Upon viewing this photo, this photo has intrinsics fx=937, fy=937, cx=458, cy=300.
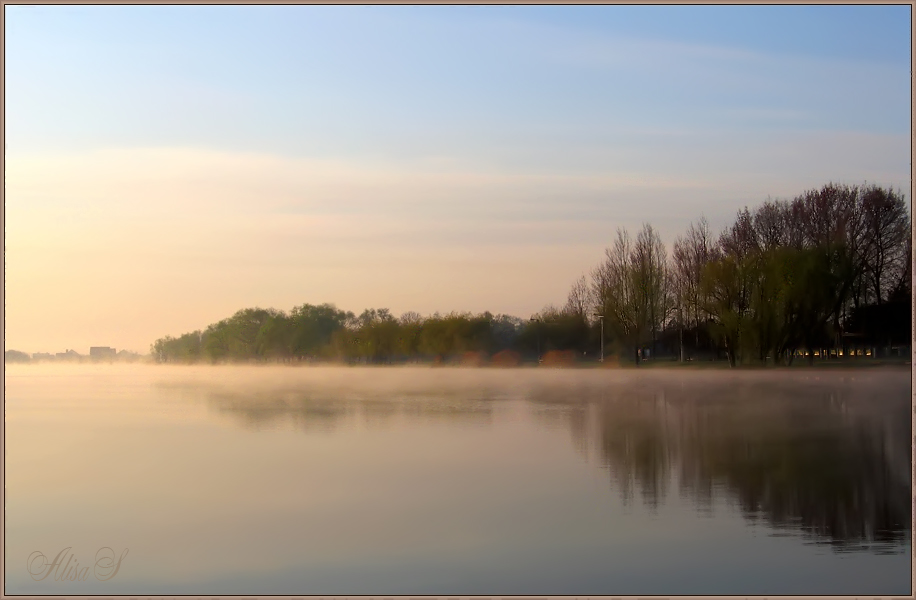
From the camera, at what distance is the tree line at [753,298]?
47.9 m

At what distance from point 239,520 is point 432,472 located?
379 cm

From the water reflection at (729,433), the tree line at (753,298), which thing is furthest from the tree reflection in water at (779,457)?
the tree line at (753,298)

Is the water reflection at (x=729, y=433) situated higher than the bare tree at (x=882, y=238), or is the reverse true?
the bare tree at (x=882, y=238)

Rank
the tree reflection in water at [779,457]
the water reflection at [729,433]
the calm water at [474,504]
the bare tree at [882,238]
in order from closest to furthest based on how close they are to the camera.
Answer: the calm water at [474,504], the tree reflection in water at [779,457], the water reflection at [729,433], the bare tree at [882,238]

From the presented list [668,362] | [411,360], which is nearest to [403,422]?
[668,362]

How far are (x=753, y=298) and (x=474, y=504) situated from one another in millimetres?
40843

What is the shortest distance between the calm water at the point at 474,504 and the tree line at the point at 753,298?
1047 inches

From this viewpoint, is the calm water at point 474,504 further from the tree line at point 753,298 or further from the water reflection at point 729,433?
the tree line at point 753,298

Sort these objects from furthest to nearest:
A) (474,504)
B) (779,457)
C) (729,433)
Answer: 1. (729,433)
2. (779,457)
3. (474,504)

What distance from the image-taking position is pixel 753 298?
163ft

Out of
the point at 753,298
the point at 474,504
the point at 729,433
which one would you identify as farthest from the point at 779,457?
the point at 753,298

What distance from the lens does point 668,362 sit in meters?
62.9

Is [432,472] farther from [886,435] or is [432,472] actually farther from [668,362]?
[668,362]

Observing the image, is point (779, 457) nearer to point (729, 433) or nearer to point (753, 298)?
point (729, 433)
